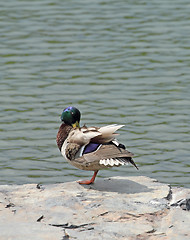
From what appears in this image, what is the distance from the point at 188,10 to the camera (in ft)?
64.8

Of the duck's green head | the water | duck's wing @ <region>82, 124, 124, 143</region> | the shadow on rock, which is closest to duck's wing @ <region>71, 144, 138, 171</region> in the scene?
duck's wing @ <region>82, 124, 124, 143</region>

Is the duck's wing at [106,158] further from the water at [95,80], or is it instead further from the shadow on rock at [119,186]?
the water at [95,80]

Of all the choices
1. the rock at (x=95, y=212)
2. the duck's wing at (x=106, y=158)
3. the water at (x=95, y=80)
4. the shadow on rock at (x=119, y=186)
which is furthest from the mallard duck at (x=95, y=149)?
the water at (x=95, y=80)

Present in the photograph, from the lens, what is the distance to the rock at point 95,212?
21.9ft

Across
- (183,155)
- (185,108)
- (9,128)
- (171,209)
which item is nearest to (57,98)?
(9,128)

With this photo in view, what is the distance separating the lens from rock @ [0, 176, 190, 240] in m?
6.67

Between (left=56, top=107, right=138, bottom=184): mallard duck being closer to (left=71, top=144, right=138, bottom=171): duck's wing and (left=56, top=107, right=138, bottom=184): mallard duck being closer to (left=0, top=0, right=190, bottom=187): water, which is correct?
(left=71, top=144, right=138, bottom=171): duck's wing

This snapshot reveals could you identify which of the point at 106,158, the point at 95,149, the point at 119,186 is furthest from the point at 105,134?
the point at 119,186

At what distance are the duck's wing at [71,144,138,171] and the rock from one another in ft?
0.91

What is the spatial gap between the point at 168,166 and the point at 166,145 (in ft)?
2.78

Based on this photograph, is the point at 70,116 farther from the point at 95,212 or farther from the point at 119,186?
the point at 95,212

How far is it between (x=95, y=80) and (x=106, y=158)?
21.1 feet

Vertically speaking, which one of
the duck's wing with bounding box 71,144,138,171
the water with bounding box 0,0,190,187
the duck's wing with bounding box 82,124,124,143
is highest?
the duck's wing with bounding box 82,124,124,143

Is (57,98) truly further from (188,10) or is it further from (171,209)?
(188,10)
